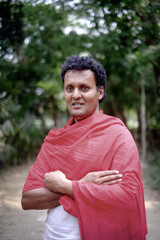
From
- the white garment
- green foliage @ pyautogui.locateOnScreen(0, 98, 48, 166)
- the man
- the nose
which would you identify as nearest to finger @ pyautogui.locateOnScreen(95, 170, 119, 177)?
the man

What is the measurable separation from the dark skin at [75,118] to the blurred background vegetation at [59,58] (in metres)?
1.81

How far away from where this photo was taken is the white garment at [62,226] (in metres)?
1.51

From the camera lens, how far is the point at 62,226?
1.54 metres

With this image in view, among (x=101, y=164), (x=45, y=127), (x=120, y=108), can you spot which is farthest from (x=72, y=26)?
(x=101, y=164)

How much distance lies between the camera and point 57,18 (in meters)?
6.86

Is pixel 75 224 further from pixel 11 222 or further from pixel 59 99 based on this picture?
pixel 59 99

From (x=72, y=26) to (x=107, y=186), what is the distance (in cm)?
677

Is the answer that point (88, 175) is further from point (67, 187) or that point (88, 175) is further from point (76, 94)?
point (76, 94)

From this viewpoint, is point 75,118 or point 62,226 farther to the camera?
point 75,118

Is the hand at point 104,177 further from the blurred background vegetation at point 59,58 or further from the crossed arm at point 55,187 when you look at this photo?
the blurred background vegetation at point 59,58

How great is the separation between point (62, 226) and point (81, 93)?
3.00 feet

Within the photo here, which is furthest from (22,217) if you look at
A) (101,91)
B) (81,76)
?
(81,76)

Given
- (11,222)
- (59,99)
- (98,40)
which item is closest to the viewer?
(11,222)

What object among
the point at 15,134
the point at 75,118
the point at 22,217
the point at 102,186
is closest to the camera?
the point at 102,186
